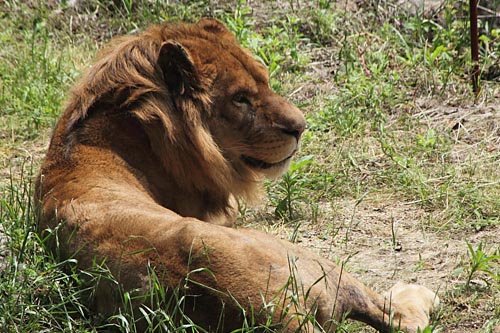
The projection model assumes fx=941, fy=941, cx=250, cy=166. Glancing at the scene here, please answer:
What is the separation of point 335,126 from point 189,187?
7.27ft

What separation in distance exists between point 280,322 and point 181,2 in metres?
5.39

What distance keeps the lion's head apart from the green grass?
0.46 meters

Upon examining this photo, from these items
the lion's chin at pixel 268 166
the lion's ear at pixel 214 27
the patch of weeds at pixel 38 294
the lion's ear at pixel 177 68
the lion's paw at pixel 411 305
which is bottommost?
the lion's paw at pixel 411 305

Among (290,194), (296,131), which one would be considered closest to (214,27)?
(296,131)

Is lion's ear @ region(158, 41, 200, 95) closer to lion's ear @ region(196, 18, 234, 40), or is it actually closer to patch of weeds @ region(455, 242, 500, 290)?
lion's ear @ region(196, 18, 234, 40)

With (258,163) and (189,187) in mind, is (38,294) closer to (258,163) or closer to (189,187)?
(189,187)

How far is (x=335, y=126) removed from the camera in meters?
6.65

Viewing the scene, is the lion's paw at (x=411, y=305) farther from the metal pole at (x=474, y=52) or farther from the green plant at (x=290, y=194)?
the metal pole at (x=474, y=52)

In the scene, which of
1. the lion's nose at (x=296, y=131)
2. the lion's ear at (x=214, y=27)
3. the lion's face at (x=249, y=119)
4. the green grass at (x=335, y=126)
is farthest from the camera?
the lion's ear at (x=214, y=27)

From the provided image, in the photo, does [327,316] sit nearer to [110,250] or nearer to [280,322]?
[280,322]

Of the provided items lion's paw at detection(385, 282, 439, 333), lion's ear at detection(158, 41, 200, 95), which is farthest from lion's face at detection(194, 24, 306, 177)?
lion's paw at detection(385, 282, 439, 333)

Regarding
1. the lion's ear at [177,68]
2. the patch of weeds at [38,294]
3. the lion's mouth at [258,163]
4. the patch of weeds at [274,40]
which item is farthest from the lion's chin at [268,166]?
the patch of weeds at [274,40]

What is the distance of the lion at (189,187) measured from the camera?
3.50m

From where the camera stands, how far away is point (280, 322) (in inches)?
136
